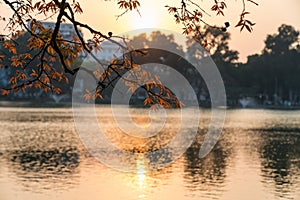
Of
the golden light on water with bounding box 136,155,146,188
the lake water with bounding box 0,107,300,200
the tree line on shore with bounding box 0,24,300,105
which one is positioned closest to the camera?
the lake water with bounding box 0,107,300,200

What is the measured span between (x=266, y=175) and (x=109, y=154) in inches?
349

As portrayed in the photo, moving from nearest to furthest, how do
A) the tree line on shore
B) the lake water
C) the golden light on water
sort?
the lake water → the golden light on water → the tree line on shore

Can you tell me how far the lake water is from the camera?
22.0 metres

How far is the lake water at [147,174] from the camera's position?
72.3 ft

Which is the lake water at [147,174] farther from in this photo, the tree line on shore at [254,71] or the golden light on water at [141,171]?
the tree line on shore at [254,71]

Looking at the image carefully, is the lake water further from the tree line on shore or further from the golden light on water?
the tree line on shore

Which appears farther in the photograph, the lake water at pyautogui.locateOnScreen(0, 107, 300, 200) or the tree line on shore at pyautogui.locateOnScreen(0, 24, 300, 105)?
the tree line on shore at pyautogui.locateOnScreen(0, 24, 300, 105)

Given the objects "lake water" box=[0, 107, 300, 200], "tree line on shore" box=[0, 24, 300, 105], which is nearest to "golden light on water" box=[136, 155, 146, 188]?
"lake water" box=[0, 107, 300, 200]

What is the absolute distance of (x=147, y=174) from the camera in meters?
26.3

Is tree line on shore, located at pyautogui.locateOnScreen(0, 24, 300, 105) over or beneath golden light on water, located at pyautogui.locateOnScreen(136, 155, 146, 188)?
over

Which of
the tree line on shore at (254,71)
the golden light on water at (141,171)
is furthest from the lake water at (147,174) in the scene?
the tree line on shore at (254,71)

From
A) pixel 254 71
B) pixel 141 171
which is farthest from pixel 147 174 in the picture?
pixel 254 71

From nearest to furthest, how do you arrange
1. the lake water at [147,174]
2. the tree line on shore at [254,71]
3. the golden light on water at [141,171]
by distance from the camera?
1. the lake water at [147,174]
2. the golden light on water at [141,171]
3. the tree line on shore at [254,71]

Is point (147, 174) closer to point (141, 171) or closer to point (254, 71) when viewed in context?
point (141, 171)
